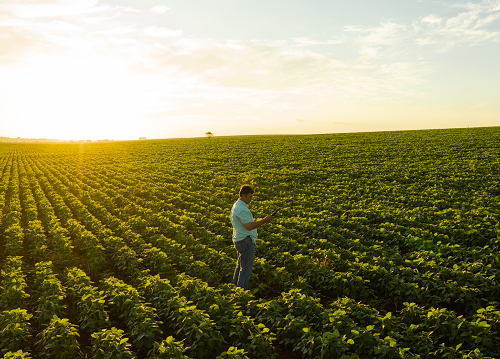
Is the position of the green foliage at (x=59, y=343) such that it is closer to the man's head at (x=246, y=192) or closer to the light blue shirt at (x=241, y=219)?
the light blue shirt at (x=241, y=219)

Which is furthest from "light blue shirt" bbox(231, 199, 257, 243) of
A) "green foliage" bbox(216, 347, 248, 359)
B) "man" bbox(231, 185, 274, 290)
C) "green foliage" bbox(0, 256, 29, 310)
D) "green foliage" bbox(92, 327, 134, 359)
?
"green foliage" bbox(0, 256, 29, 310)

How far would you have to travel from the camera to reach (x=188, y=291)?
7117 mm

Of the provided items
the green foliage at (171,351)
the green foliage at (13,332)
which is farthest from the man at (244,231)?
the green foliage at (13,332)

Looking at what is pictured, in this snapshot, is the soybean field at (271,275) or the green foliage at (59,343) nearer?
the green foliage at (59,343)

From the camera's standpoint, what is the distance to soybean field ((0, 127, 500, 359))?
5289 mm

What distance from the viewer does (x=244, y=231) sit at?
6.79m

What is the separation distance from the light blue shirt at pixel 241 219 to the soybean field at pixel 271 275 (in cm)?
130

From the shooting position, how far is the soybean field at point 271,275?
17.4ft

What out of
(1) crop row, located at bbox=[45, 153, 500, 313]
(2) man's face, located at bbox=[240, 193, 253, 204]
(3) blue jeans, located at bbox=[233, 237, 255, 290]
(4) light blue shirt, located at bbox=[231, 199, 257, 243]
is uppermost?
(2) man's face, located at bbox=[240, 193, 253, 204]

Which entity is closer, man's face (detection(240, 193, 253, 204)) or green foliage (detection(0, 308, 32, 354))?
green foliage (detection(0, 308, 32, 354))

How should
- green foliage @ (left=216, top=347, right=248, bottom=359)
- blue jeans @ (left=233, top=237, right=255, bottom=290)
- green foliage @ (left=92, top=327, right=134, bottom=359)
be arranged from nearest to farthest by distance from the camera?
green foliage @ (left=216, top=347, right=248, bottom=359) → green foliage @ (left=92, top=327, right=134, bottom=359) → blue jeans @ (left=233, top=237, right=255, bottom=290)

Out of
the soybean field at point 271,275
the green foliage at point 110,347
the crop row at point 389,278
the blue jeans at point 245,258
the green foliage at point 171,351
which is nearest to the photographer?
the green foliage at point 171,351

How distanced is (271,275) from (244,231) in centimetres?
227

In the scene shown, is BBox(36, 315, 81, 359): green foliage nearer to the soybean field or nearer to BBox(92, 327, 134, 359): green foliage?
the soybean field
